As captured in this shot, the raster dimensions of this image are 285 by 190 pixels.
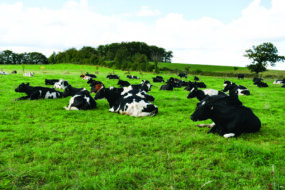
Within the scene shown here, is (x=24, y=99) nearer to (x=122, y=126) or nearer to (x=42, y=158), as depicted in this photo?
(x=122, y=126)

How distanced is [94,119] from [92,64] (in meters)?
78.6

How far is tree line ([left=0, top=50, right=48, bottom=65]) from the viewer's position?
10544cm

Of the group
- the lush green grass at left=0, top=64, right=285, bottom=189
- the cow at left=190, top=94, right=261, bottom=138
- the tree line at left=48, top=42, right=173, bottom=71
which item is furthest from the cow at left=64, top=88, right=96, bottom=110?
the tree line at left=48, top=42, right=173, bottom=71

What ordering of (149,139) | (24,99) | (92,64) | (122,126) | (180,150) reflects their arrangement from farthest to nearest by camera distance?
(92,64)
(24,99)
(122,126)
(149,139)
(180,150)

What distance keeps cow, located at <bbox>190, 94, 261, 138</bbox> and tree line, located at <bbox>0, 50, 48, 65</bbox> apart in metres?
117

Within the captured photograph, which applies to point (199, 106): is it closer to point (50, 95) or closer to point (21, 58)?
point (50, 95)

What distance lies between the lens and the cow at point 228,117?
580 centimetres

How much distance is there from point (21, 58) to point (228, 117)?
126103mm

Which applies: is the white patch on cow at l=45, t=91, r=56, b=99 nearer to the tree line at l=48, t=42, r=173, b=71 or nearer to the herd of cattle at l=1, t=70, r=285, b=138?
the herd of cattle at l=1, t=70, r=285, b=138

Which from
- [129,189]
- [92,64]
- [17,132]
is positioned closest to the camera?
[129,189]

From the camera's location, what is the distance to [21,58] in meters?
110

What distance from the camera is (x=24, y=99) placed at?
11570mm

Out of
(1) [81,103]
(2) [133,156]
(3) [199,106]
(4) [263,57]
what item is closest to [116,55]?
(4) [263,57]

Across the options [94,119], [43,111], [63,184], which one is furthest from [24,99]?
[63,184]
